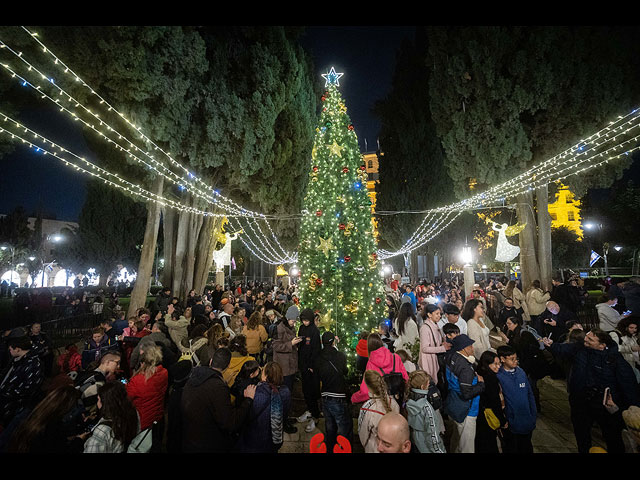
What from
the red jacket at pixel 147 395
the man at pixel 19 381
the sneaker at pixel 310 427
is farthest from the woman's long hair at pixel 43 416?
the sneaker at pixel 310 427

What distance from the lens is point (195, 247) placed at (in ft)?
50.8

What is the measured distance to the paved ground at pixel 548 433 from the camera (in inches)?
163

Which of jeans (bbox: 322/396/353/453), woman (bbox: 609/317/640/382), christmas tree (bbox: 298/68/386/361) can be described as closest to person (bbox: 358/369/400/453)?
jeans (bbox: 322/396/353/453)

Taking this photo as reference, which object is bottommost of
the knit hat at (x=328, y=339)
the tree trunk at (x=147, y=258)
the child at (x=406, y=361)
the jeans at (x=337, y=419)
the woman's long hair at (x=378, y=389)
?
the jeans at (x=337, y=419)

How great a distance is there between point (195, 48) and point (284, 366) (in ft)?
37.0

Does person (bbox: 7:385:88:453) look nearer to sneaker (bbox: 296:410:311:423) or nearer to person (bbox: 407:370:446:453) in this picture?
person (bbox: 407:370:446:453)

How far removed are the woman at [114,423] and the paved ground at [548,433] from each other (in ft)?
7.83

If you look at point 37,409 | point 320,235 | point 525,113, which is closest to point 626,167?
point 525,113

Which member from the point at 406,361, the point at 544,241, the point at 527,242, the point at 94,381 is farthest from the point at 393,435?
the point at 544,241

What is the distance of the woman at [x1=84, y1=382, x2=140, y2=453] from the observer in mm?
2357

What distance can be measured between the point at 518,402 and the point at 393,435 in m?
1.90

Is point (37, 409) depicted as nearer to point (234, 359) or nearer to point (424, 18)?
point (234, 359)

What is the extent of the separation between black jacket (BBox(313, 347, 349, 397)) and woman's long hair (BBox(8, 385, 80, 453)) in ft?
7.94

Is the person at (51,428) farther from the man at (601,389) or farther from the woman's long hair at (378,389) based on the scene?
the man at (601,389)
